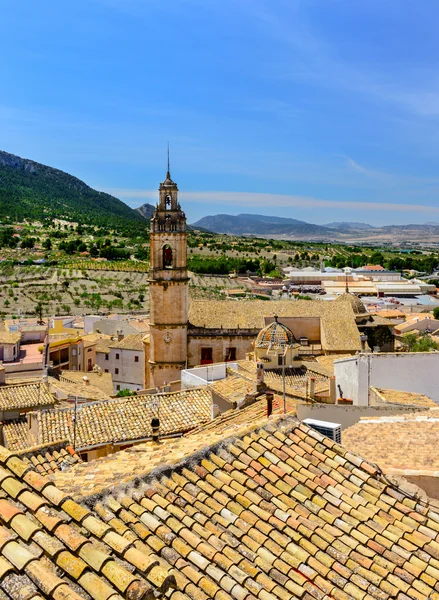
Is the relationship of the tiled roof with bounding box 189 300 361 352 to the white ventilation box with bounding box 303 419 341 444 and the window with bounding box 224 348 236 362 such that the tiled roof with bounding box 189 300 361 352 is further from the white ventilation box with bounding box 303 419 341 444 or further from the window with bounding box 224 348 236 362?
the white ventilation box with bounding box 303 419 341 444

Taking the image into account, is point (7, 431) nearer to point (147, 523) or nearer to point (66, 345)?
point (147, 523)

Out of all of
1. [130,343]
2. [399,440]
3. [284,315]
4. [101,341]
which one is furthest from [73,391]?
[101,341]

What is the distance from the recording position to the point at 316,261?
14550cm

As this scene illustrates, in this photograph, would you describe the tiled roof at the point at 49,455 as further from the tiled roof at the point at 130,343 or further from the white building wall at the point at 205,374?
the tiled roof at the point at 130,343

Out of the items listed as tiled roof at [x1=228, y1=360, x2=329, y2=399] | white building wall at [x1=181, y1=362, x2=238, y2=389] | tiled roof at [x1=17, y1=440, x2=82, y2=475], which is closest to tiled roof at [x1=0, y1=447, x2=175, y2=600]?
tiled roof at [x1=17, y1=440, x2=82, y2=475]

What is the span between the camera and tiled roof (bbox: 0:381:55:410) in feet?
60.7

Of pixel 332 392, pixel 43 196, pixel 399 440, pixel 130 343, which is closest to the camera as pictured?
pixel 399 440

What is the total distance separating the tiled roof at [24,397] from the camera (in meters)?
18.5

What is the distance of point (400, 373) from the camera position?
1496 centimetres

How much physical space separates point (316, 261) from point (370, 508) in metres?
143

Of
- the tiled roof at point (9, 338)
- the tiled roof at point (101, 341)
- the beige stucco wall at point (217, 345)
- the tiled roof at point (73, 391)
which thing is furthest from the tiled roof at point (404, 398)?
the tiled roof at point (101, 341)

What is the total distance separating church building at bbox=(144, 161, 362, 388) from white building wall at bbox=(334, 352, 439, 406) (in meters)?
13.9

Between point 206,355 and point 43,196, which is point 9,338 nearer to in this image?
point 206,355

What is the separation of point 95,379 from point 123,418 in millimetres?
15998
